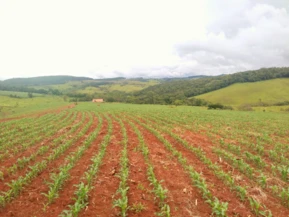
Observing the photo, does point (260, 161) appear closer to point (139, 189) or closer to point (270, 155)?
point (270, 155)

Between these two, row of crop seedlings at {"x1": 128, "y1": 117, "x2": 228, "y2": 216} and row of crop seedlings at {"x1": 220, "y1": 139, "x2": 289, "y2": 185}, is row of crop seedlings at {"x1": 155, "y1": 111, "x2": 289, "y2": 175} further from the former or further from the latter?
row of crop seedlings at {"x1": 128, "y1": 117, "x2": 228, "y2": 216}

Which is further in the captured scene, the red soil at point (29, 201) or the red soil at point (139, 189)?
the red soil at point (139, 189)

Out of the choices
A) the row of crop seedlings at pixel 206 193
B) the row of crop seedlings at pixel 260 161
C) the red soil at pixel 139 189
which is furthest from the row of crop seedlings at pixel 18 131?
the row of crop seedlings at pixel 260 161

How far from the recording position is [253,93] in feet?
341

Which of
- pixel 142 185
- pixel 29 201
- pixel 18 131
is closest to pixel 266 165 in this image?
pixel 142 185

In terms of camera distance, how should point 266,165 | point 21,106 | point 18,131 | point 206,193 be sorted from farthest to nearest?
point 21,106, point 18,131, point 266,165, point 206,193

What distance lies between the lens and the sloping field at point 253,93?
94412 mm

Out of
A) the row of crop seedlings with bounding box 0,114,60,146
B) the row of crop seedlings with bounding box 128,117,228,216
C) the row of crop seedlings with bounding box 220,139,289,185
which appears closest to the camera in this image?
the row of crop seedlings with bounding box 128,117,228,216

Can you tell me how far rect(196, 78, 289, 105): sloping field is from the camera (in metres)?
94.4

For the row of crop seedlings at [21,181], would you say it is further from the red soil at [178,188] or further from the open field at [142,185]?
the red soil at [178,188]

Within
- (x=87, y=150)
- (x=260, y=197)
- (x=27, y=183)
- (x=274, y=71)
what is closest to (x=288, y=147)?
(x=260, y=197)

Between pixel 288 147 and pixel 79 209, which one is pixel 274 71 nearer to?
pixel 288 147

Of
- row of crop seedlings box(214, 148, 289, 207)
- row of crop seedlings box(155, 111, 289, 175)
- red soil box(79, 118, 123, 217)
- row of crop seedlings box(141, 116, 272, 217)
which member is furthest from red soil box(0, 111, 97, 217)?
row of crop seedlings box(155, 111, 289, 175)

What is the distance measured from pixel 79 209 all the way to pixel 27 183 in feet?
11.3
